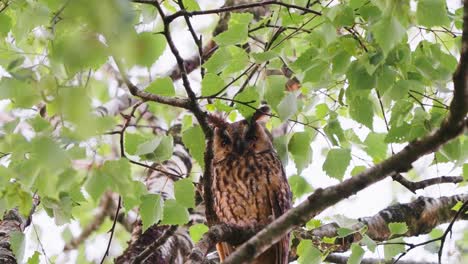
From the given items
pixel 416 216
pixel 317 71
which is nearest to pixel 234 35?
pixel 317 71

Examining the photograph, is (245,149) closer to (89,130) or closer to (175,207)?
(175,207)

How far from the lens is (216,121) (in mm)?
3133

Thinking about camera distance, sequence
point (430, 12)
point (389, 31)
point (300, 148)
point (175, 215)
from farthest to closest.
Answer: point (300, 148), point (175, 215), point (430, 12), point (389, 31)

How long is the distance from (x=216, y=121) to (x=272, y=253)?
73 cm

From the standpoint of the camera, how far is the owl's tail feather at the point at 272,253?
9.75ft

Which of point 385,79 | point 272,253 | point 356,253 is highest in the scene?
point 385,79

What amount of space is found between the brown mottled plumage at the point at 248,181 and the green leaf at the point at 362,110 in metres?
0.95

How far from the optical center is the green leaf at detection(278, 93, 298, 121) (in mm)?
1922

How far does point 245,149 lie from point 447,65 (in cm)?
151

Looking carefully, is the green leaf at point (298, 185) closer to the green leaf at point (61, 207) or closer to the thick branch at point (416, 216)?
the thick branch at point (416, 216)

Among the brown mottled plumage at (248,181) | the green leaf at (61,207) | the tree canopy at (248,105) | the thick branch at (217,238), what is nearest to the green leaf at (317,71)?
the tree canopy at (248,105)

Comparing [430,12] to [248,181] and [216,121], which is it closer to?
[216,121]

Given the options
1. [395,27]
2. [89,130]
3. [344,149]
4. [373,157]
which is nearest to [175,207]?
[344,149]

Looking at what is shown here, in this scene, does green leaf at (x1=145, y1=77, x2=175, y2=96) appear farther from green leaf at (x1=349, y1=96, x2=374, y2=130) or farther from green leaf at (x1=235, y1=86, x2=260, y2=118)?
green leaf at (x1=349, y1=96, x2=374, y2=130)
